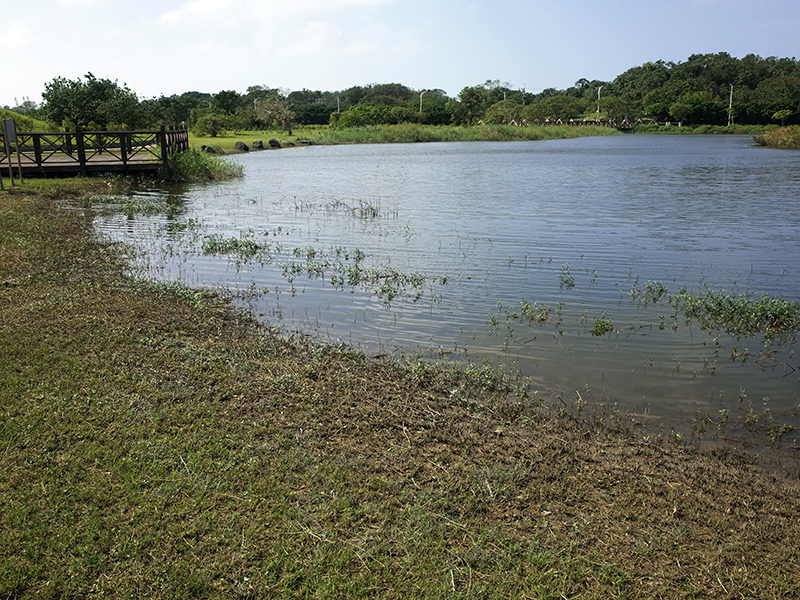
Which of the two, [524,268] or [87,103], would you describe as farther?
[87,103]

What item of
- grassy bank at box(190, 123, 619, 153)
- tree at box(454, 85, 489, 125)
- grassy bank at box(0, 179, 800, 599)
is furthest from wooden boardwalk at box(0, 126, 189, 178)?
tree at box(454, 85, 489, 125)

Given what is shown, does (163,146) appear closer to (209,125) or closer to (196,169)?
(196,169)

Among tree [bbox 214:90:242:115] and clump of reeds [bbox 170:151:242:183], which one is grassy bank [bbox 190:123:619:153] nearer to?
tree [bbox 214:90:242:115]

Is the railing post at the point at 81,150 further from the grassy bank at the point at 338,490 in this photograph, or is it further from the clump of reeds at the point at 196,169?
the grassy bank at the point at 338,490

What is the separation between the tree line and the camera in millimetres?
42531

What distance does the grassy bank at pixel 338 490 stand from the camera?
3830mm

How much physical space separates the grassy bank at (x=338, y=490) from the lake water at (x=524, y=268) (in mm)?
1440

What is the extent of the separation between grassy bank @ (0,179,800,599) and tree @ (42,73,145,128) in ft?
132

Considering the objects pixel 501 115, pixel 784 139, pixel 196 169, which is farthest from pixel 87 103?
pixel 501 115

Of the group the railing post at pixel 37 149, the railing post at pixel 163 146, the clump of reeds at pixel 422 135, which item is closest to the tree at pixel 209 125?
the clump of reeds at pixel 422 135

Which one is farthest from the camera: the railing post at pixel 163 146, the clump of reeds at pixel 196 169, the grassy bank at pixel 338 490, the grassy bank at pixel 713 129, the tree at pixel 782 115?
the grassy bank at pixel 713 129

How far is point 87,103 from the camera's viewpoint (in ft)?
137

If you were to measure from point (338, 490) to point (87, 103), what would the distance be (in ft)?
148

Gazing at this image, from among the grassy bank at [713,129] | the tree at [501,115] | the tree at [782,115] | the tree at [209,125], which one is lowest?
the tree at [209,125]
